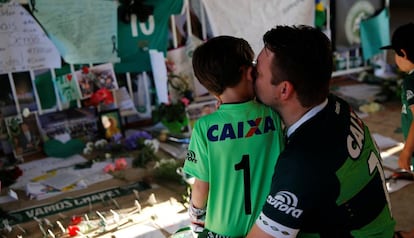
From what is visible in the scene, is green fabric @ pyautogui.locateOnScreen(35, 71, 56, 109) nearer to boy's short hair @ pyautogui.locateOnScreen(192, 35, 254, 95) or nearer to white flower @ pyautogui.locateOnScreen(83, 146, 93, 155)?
white flower @ pyautogui.locateOnScreen(83, 146, 93, 155)

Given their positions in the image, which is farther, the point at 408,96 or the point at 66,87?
the point at 66,87

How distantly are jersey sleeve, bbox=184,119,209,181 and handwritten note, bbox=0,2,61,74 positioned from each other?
215 centimetres

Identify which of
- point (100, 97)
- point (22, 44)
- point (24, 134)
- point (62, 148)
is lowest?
point (62, 148)

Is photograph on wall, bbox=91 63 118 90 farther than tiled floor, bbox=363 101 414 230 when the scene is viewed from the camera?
Yes

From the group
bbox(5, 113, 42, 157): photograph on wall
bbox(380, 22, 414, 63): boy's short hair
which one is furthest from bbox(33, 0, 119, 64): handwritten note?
bbox(380, 22, 414, 63): boy's short hair

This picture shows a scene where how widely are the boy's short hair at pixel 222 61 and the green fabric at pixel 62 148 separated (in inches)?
85.2

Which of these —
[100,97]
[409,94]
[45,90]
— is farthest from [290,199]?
[45,90]

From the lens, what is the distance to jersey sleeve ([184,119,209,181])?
48.1 inches

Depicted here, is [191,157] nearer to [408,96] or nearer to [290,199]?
[290,199]

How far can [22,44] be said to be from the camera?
9.68 ft

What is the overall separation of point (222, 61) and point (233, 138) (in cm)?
22

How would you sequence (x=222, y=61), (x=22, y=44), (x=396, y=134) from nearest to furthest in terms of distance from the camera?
1. (x=222, y=61)
2. (x=22, y=44)
3. (x=396, y=134)

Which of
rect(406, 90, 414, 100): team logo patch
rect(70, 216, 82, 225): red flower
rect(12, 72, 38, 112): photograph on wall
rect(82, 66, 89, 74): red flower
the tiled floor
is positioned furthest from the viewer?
A: rect(82, 66, 89, 74): red flower

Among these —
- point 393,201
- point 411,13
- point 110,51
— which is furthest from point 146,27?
point 411,13
